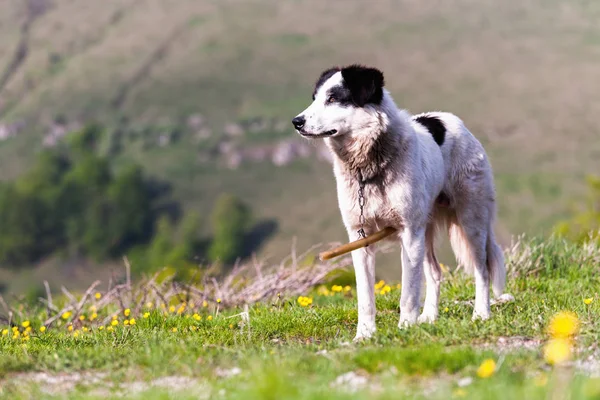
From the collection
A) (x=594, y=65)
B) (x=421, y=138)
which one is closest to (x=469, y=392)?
(x=421, y=138)

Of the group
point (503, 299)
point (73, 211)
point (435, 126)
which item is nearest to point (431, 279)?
point (503, 299)

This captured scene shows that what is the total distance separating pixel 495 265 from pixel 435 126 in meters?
1.54

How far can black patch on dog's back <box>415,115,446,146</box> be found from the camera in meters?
7.73

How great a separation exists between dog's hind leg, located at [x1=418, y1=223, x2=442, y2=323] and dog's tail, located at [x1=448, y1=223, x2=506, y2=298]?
0.69ft

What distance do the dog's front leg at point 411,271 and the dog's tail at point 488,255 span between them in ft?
4.20

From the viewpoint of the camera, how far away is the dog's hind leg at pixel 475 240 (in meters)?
7.98

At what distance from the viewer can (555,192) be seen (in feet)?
290

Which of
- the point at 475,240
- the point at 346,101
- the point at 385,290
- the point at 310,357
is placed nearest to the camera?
the point at 310,357

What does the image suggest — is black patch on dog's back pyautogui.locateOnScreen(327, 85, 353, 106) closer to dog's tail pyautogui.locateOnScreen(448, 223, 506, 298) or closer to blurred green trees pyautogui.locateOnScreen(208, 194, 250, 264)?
dog's tail pyautogui.locateOnScreen(448, 223, 506, 298)

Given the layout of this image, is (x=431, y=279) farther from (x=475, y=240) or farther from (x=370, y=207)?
(x=370, y=207)

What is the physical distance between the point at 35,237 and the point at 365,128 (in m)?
106

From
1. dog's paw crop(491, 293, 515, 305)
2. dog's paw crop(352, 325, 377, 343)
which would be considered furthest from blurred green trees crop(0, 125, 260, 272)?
dog's paw crop(352, 325, 377, 343)

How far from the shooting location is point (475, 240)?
26.4 feet

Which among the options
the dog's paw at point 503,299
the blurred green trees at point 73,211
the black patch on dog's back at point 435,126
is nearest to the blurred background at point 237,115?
the blurred green trees at point 73,211
